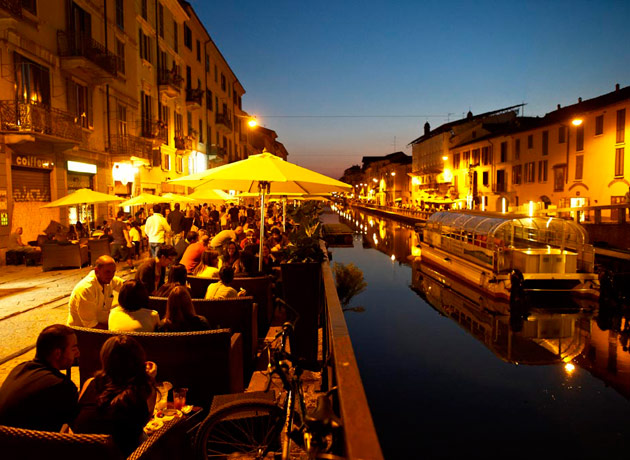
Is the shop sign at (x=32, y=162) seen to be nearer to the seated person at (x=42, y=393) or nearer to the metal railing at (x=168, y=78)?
the metal railing at (x=168, y=78)

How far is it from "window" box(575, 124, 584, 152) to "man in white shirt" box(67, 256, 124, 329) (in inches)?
1542

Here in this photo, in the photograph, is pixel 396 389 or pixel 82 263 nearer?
pixel 396 389

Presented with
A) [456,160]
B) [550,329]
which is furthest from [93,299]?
[456,160]

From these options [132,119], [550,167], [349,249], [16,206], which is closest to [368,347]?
[16,206]

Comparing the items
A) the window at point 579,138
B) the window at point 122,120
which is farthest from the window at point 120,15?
the window at point 579,138

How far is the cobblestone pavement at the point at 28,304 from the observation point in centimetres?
639

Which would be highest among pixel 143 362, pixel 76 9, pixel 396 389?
pixel 76 9

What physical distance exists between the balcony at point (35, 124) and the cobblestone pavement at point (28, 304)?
4.26 metres

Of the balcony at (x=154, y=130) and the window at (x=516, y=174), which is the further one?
the window at (x=516, y=174)

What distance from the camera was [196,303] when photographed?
18.0 ft

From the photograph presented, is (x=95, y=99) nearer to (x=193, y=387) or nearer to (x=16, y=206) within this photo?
(x=16, y=206)

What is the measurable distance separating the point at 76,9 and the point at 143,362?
2056cm

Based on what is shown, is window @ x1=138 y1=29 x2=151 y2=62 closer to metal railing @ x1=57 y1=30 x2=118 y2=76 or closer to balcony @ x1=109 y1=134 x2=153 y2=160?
balcony @ x1=109 y1=134 x2=153 y2=160

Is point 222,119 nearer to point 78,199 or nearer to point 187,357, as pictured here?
point 78,199
